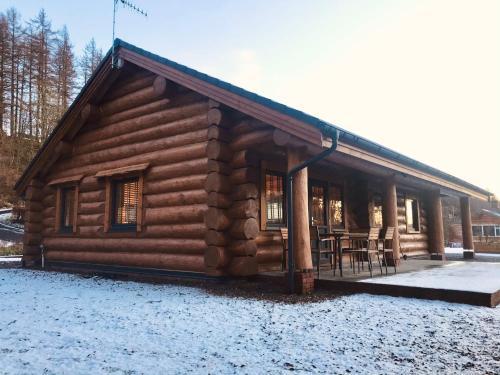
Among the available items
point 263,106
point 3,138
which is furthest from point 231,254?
point 3,138

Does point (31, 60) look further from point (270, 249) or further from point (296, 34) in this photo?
point (270, 249)

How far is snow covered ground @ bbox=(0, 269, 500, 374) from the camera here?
3.05 m

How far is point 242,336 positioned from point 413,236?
39.0ft

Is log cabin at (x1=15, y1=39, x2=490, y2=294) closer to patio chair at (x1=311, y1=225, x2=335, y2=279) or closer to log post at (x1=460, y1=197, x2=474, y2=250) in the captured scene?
patio chair at (x1=311, y1=225, x2=335, y2=279)

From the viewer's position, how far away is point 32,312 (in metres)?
5.15

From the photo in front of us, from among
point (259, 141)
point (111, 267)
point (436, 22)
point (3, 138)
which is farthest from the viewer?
point (3, 138)

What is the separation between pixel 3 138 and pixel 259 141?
29270mm

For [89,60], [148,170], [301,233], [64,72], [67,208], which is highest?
[89,60]

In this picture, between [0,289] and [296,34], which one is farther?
[296,34]

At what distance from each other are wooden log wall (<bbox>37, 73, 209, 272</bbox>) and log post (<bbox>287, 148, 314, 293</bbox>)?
2037 mm

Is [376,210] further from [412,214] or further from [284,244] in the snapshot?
[284,244]

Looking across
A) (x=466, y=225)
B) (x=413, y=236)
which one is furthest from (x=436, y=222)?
(x=466, y=225)

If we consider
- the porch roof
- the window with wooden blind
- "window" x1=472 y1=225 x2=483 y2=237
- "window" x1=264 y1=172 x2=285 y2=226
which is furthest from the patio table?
"window" x1=472 y1=225 x2=483 y2=237

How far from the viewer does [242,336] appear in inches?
152
